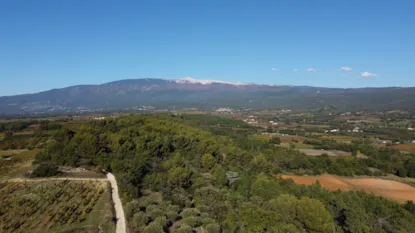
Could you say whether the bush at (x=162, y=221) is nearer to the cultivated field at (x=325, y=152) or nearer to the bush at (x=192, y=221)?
the bush at (x=192, y=221)

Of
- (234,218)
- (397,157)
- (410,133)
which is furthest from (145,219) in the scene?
(410,133)

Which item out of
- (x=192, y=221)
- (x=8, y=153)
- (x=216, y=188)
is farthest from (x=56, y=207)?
(x=8, y=153)

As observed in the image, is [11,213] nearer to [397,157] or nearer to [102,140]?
[102,140]

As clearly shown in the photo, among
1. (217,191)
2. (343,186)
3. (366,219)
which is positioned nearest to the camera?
(366,219)

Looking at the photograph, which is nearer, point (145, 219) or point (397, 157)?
point (145, 219)

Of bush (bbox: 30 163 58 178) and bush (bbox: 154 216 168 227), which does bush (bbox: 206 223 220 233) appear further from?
bush (bbox: 30 163 58 178)
